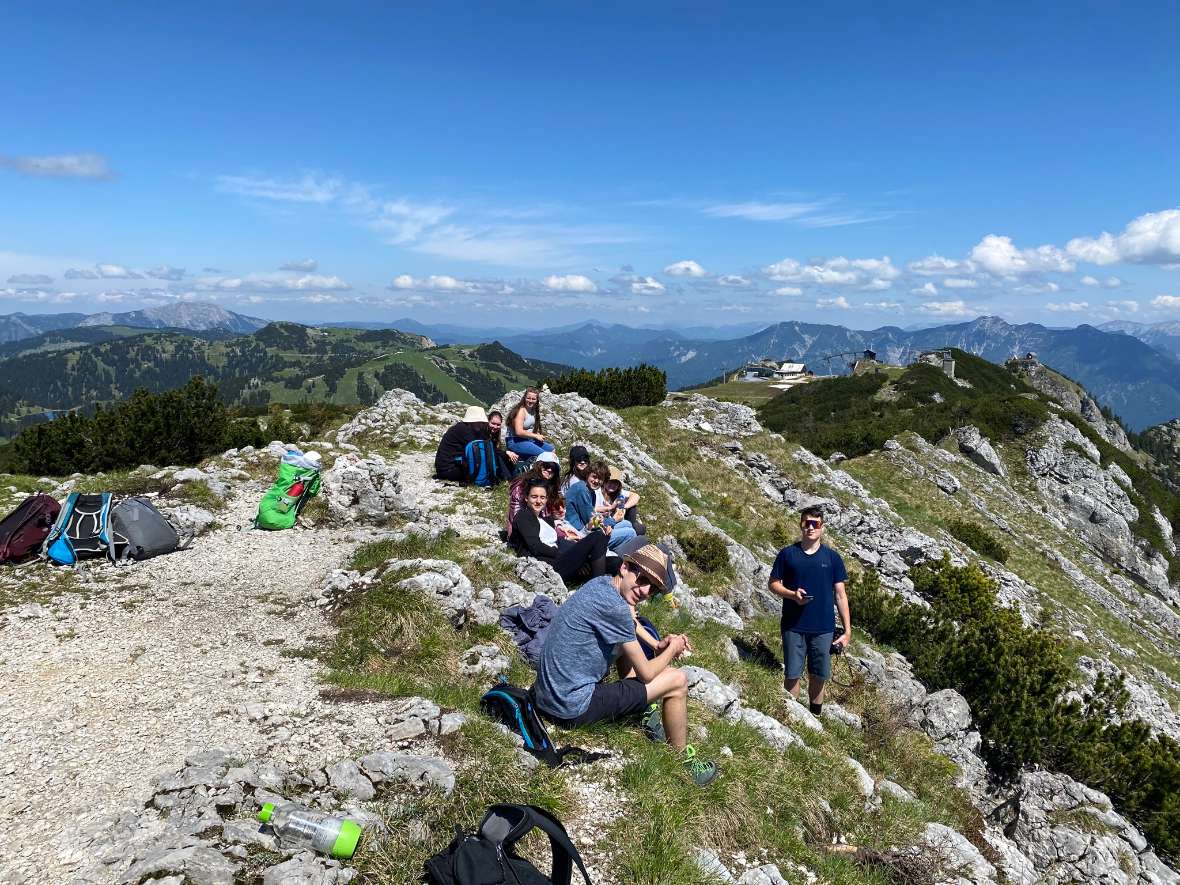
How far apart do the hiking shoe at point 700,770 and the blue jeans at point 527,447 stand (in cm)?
1196

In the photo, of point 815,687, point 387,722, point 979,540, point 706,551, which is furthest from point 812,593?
point 979,540

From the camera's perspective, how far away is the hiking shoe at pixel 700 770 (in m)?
7.08

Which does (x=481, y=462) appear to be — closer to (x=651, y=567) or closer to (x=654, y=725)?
(x=654, y=725)

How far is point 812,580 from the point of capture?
10.1 meters

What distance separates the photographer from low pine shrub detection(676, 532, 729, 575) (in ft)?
58.8

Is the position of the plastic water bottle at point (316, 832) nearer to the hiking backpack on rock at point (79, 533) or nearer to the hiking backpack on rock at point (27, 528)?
the hiking backpack on rock at point (79, 533)

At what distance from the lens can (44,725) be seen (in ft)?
23.4

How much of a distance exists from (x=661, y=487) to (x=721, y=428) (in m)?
18.0

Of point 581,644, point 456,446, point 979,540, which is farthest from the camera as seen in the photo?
point 979,540

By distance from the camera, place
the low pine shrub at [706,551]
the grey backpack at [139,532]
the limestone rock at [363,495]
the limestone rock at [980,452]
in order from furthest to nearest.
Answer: the limestone rock at [980,452]
the low pine shrub at [706,551]
the limestone rock at [363,495]
the grey backpack at [139,532]

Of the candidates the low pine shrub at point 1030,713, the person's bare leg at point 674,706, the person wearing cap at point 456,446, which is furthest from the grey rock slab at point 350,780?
the low pine shrub at point 1030,713

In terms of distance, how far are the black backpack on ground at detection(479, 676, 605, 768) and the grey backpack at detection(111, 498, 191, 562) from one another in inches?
363

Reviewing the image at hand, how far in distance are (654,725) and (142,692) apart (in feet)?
22.7

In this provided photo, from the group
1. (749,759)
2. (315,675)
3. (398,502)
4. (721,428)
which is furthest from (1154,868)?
(721,428)
